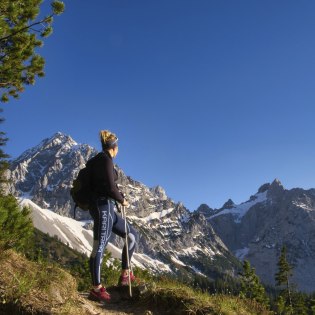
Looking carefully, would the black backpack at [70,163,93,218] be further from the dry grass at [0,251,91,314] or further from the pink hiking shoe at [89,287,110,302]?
the pink hiking shoe at [89,287,110,302]

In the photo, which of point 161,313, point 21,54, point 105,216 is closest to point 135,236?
point 105,216

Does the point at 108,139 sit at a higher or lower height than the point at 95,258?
higher

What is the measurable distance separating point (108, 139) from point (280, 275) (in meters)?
66.4

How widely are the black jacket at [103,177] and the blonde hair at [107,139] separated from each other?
307 millimetres

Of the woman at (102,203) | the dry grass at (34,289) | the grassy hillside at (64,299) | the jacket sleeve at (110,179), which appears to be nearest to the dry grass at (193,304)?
the grassy hillside at (64,299)

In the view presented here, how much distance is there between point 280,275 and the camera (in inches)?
2709

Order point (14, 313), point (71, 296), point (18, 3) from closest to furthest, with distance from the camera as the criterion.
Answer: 1. point (14, 313)
2. point (71, 296)
3. point (18, 3)

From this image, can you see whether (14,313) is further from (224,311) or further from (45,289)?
(224,311)

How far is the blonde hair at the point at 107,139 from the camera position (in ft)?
29.7

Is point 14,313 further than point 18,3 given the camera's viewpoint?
No

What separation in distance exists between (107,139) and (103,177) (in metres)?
0.97

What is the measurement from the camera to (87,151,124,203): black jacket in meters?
8.58

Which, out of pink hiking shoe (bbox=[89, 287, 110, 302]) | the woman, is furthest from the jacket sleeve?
pink hiking shoe (bbox=[89, 287, 110, 302])

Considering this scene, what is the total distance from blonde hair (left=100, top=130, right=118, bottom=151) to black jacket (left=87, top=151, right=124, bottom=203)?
0.31m
